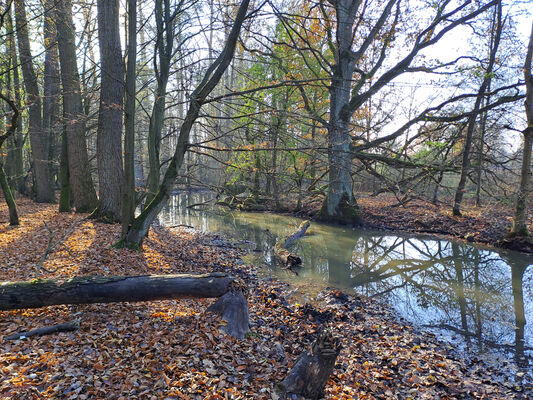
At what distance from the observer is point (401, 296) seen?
26.0 ft

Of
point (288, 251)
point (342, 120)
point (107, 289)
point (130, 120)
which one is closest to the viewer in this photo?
point (107, 289)

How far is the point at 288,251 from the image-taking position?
36.2ft

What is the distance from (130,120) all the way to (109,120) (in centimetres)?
343

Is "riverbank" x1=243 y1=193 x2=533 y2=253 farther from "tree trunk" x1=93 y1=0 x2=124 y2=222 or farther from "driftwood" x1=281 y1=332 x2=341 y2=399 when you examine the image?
"driftwood" x1=281 y1=332 x2=341 y2=399

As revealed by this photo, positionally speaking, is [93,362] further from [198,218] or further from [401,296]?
[198,218]

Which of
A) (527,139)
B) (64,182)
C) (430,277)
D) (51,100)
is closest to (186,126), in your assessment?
(430,277)

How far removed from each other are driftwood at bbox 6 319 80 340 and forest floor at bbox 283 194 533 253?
514 inches

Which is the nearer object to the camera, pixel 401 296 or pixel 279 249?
pixel 401 296

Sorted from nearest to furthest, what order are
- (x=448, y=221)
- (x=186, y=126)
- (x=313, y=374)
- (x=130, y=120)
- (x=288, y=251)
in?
(x=313, y=374) → (x=186, y=126) → (x=130, y=120) → (x=288, y=251) → (x=448, y=221)

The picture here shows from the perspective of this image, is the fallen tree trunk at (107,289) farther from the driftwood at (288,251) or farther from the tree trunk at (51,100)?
the tree trunk at (51,100)

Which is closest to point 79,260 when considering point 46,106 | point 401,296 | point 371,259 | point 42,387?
point 42,387

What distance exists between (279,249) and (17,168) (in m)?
16.0

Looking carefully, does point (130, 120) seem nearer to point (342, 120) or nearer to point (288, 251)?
point (288, 251)

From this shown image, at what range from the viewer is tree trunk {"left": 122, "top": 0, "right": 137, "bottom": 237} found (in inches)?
272
